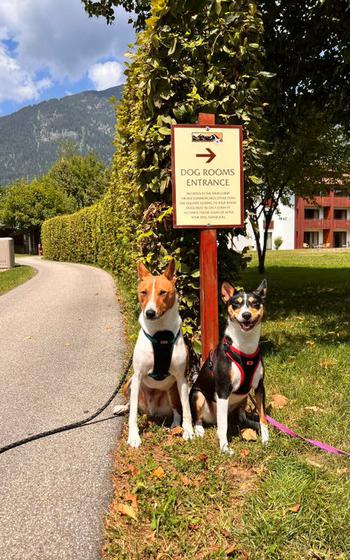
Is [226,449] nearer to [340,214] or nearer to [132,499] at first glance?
[132,499]

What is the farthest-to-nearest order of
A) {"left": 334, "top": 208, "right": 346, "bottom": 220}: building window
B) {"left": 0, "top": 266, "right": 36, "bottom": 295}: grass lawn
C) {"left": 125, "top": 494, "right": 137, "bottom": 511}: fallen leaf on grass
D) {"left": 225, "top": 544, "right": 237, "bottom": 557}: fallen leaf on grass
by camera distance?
{"left": 334, "top": 208, "right": 346, "bottom": 220}: building window < {"left": 0, "top": 266, "right": 36, "bottom": 295}: grass lawn < {"left": 125, "top": 494, "right": 137, "bottom": 511}: fallen leaf on grass < {"left": 225, "top": 544, "right": 237, "bottom": 557}: fallen leaf on grass

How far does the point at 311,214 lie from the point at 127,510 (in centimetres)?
6424

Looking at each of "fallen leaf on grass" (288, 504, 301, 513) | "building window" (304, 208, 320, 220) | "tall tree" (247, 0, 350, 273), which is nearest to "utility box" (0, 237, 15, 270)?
"tall tree" (247, 0, 350, 273)

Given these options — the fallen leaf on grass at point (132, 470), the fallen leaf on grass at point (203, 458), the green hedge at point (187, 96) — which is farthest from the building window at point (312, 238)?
the fallen leaf on grass at point (132, 470)

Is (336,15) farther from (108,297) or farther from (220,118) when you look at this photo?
(108,297)

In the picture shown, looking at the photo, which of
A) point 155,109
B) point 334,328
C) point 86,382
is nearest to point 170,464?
point 86,382

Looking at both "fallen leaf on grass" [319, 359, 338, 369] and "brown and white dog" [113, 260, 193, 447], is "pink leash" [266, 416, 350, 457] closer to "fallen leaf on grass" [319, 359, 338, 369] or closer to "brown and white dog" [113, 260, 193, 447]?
"brown and white dog" [113, 260, 193, 447]

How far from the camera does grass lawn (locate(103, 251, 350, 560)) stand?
2217mm

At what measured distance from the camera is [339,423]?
3.51 meters

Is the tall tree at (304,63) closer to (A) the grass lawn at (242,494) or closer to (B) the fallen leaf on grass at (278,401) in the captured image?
(B) the fallen leaf on grass at (278,401)

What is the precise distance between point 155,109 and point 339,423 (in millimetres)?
3619

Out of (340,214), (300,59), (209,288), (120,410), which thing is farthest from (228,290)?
(340,214)

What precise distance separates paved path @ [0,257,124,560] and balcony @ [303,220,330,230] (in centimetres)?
5691

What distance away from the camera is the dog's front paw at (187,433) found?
11.1ft
